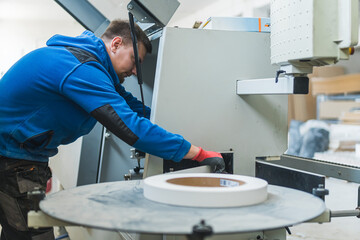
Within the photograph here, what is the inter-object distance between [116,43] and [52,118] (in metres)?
0.38

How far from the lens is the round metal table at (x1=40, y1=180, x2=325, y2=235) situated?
2.18 ft

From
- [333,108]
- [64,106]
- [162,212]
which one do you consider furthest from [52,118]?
[333,108]

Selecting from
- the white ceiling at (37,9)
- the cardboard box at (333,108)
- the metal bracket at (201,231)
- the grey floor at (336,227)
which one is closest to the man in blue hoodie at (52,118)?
the metal bracket at (201,231)

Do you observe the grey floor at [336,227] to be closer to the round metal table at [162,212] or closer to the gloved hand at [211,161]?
the gloved hand at [211,161]

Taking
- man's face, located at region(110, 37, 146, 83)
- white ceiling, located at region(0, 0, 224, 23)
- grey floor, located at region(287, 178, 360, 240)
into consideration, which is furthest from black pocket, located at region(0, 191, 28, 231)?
white ceiling, located at region(0, 0, 224, 23)

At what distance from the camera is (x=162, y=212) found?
757mm

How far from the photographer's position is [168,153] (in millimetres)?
1100

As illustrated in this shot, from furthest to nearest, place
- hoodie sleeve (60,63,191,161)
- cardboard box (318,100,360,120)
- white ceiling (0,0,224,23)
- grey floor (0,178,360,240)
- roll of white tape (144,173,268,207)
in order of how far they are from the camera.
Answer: white ceiling (0,0,224,23), cardboard box (318,100,360,120), grey floor (0,178,360,240), hoodie sleeve (60,63,191,161), roll of white tape (144,173,268,207)

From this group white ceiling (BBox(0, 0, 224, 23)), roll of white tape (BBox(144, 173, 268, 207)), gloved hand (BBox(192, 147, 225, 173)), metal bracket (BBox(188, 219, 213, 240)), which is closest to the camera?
metal bracket (BBox(188, 219, 213, 240))

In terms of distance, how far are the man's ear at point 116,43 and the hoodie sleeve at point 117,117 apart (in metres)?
0.31

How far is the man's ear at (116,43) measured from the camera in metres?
1.41

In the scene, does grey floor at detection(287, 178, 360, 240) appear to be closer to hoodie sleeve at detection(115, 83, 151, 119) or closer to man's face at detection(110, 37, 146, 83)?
hoodie sleeve at detection(115, 83, 151, 119)

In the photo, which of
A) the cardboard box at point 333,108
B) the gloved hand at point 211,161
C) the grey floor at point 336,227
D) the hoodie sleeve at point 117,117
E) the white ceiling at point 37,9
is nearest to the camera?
the hoodie sleeve at point 117,117

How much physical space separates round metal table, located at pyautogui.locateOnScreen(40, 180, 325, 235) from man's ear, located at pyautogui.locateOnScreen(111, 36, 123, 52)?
0.64 meters
